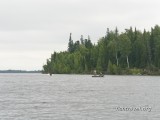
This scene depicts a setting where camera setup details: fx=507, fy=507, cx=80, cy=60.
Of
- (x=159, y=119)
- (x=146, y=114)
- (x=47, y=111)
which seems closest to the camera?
(x=159, y=119)

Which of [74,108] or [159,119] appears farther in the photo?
[74,108]

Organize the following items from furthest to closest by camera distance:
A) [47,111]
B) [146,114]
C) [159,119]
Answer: [47,111], [146,114], [159,119]

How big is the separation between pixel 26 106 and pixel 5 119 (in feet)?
46.9

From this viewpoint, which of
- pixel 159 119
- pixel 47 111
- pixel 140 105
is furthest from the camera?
pixel 140 105

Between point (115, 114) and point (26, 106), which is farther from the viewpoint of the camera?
point (26, 106)

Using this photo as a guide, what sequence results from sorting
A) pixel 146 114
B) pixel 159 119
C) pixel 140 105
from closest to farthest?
pixel 159 119 → pixel 146 114 → pixel 140 105

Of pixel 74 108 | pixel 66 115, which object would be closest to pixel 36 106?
pixel 74 108

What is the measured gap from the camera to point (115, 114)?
5431 cm

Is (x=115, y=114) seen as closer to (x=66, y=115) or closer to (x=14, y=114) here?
A: (x=66, y=115)

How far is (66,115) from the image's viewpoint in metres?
54.4

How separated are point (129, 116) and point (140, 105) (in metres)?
12.7

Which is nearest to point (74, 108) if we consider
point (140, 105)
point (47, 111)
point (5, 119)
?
point (47, 111)

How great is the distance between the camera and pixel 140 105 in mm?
64125

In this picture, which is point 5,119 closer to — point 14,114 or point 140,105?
point 14,114
